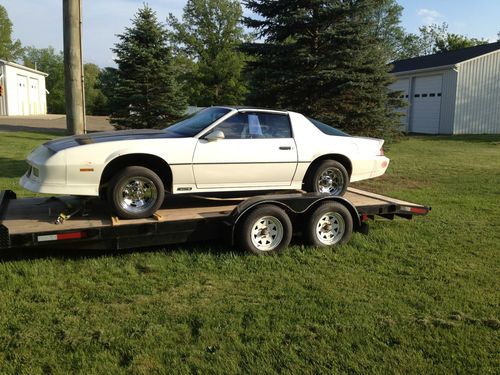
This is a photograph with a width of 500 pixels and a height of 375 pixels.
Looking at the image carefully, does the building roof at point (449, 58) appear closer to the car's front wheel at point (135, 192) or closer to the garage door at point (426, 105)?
the garage door at point (426, 105)

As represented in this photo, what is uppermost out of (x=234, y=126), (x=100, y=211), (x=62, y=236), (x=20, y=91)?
(x=20, y=91)

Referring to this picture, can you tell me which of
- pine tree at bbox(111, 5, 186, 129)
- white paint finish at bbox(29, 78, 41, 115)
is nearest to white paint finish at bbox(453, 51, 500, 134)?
pine tree at bbox(111, 5, 186, 129)

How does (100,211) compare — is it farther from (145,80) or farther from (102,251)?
(145,80)

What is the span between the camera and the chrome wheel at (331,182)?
6.90 m

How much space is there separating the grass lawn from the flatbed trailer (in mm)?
243

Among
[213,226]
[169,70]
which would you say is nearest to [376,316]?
[213,226]

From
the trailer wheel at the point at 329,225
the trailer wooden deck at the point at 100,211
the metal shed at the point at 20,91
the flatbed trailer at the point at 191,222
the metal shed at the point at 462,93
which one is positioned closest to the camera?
the flatbed trailer at the point at 191,222

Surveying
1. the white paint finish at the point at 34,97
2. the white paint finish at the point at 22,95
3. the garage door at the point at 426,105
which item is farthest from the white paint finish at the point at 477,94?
the white paint finish at the point at 34,97

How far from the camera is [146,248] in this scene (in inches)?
241

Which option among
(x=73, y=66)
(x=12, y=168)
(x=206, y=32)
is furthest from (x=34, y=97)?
(x=73, y=66)

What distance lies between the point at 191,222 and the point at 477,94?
97.5 ft

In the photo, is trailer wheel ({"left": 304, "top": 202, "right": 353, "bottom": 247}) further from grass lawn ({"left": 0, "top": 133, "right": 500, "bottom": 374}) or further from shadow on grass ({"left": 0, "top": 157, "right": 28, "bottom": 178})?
shadow on grass ({"left": 0, "top": 157, "right": 28, "bottom": 178})

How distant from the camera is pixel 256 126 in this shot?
255 inches

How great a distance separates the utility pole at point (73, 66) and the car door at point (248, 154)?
10.9ft
